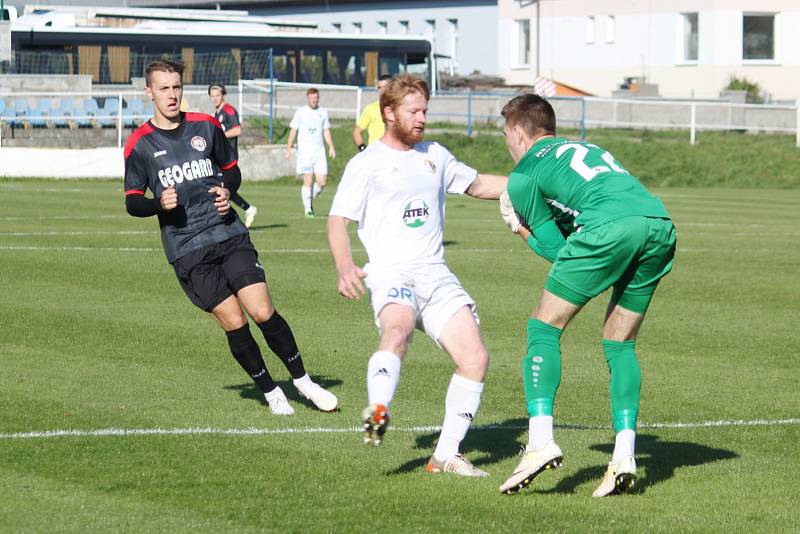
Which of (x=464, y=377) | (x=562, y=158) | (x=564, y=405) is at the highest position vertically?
(x=562, y=158)

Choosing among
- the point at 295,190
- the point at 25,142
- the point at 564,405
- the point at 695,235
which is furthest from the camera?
the point at 25,142

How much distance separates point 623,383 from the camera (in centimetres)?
660

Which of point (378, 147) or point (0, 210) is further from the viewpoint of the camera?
point (0, 210)

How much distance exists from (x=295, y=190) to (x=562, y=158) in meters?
26.4

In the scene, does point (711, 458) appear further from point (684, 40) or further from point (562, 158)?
point (684, 40)

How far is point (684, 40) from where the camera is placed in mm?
62750

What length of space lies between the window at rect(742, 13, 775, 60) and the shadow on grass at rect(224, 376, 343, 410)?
55.0 meters

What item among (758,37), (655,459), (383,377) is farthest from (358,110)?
(383,377)

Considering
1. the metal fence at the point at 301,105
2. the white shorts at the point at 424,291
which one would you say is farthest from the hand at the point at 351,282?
the metal fence at the point at 301,105

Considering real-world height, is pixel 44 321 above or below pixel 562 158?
below

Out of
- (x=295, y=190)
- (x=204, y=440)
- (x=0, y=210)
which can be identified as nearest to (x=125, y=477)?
(x=204, y=440)

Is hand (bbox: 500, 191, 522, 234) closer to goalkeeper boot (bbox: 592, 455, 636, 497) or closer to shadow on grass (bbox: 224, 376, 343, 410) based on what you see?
goalkeeper boot (bbox: 592, 455, 636, 497)

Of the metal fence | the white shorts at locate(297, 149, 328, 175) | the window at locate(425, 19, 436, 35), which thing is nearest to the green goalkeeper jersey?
the white shorts at locate(297, 149, 328, 175)

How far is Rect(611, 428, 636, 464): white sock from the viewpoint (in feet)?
20.9
